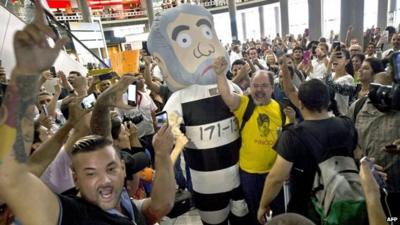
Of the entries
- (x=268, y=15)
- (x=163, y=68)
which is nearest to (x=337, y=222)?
(x=163, y=68)

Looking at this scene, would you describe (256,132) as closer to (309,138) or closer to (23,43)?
(309,138)

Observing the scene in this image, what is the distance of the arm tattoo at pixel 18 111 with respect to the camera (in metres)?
0.89

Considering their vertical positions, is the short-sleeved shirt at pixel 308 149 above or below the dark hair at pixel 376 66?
below

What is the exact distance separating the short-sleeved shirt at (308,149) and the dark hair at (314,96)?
87mm

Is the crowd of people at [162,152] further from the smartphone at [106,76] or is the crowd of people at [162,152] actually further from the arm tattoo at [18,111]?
the smartphone at [106,76]

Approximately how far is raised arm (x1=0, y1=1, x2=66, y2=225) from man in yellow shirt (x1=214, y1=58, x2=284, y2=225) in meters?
1.52

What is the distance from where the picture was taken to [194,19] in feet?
8.46

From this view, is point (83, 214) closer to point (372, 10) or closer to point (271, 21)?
point (372, 10)

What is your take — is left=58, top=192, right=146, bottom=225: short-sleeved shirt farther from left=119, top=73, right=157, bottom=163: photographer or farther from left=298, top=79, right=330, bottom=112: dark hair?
left=119, top=73, right=157, bottom=163: photographer

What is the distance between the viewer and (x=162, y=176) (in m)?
1.46

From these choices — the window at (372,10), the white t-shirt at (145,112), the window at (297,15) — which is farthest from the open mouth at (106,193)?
the window at (297,15)

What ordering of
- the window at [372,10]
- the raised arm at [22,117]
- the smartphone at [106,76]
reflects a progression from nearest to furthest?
the raised arm at [22,117]
the smartphone at [106,76]
the window at [372,10]

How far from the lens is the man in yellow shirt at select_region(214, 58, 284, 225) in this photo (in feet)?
7.57

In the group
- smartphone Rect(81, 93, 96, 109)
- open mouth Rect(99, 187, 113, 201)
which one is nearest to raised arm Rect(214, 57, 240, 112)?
smartphone Rect(81, 93, 96, 109)
